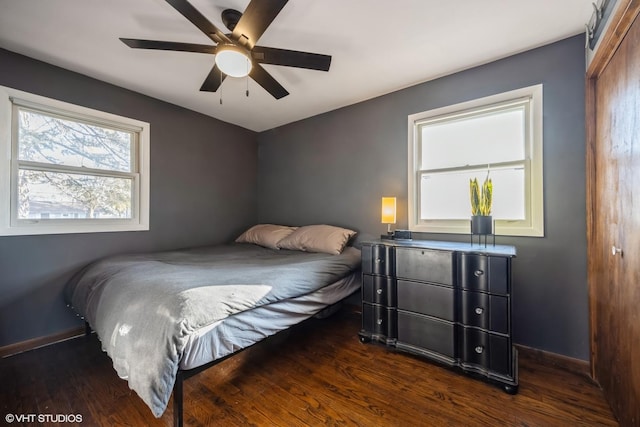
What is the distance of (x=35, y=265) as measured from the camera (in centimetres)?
221

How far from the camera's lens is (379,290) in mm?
2205

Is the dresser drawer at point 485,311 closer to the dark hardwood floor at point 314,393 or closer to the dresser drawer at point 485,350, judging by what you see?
the dresser drawer at point 485,350

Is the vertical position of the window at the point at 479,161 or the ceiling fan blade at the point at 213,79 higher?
the ceiling fan blade at the point at 213,79

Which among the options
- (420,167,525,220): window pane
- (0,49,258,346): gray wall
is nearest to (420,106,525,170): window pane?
(420,167,525,220): window pane

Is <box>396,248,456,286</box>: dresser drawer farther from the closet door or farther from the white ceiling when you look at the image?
the white ceiling

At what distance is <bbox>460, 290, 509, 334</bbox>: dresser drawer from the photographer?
1668mm

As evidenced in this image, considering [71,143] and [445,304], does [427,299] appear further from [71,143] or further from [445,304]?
[71,143]

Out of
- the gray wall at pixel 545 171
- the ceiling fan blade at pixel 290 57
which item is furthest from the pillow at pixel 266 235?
the ceiling fan blade at pixel 290 57

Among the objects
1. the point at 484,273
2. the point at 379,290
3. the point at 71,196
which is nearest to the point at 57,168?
the point at 71,196

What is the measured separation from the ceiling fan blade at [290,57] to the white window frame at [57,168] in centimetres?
189

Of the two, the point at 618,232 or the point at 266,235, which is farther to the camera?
the point at 266,235

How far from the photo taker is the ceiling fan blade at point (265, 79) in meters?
1.88

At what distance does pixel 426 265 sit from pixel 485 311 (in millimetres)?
459

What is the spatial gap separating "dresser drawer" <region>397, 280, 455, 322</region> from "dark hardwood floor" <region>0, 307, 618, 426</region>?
394 mm
